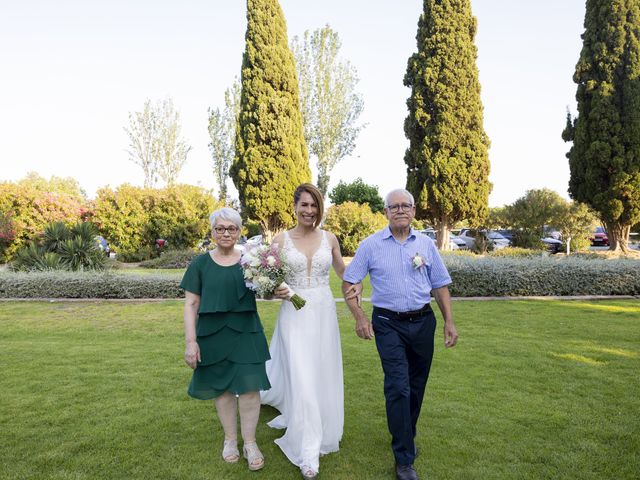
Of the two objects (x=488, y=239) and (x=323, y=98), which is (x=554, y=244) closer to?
(x=488, y=239)

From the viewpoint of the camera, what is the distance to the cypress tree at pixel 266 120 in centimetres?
2347

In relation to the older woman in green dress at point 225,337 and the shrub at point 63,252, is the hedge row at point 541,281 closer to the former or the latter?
the older woman in green dress at point 225,337

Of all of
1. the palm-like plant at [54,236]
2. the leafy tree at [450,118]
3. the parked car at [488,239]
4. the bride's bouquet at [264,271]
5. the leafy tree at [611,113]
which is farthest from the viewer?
the parked car at [488,239]

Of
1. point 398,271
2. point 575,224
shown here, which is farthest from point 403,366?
point 575,224

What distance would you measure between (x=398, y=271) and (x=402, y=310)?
0.28m

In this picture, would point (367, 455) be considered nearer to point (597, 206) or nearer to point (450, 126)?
point (450, 126)

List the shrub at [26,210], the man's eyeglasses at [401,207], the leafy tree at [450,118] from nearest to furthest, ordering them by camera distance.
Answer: the man's eyeglasses at [401,207] < the shrub at [26,210] < the leafy tree at [450,118]

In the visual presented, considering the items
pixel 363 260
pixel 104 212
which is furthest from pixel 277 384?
pixel 104 212

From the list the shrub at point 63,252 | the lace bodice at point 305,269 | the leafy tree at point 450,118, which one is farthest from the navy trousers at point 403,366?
the leafy tree at point 450,118

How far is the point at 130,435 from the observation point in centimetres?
411

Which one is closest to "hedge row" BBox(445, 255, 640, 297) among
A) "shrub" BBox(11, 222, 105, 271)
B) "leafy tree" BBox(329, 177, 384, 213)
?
"shrub" BBox(11, 222, 105, 271)

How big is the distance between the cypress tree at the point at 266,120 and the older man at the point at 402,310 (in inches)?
796

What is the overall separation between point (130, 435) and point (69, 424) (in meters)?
0.66

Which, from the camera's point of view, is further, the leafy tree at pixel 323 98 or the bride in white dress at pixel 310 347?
the leafy tree at pixel 323 98
